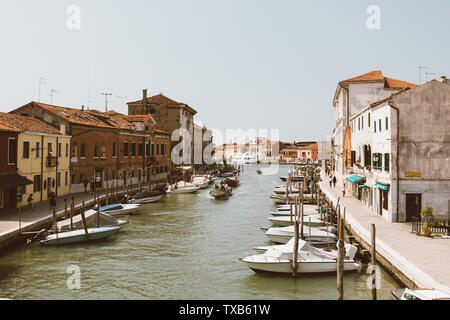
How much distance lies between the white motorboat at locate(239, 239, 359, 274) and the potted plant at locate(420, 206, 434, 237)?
3862 millimetres

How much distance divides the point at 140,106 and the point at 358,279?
52.9 meters

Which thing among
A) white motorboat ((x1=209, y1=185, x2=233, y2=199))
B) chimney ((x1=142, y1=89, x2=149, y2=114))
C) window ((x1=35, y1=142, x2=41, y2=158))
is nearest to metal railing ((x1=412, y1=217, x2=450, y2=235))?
window ((x1=35, y1=142, x2=41, y2=158))

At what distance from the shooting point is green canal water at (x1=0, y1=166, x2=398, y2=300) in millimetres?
14211

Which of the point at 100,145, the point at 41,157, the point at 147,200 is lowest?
the point at 147,200

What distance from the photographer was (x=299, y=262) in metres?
15.7

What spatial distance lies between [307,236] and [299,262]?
5.07 metres

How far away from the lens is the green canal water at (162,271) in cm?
1421

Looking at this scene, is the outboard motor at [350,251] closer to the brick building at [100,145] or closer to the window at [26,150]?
the window at [26,150]

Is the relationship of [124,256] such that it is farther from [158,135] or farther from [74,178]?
[158,135]

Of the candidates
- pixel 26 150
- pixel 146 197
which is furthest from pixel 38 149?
pixel 146 197

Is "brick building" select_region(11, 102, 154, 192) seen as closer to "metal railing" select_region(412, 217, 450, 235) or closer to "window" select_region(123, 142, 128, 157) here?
"window" select_region(123, 142, 128, 157)

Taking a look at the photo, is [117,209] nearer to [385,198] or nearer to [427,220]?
[385,198]

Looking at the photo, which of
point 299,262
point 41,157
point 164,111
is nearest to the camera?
point 299,262
